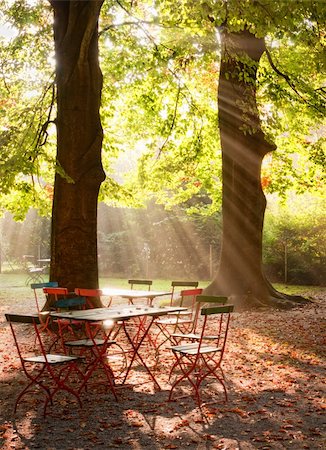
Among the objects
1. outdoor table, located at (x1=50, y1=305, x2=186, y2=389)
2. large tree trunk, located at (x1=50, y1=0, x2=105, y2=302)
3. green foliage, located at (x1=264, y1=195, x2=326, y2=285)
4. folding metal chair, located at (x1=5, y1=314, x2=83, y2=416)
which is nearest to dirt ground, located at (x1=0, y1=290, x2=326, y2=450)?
folding metal chair, located at (x1=5, y1=314, x2=83, y2=416)

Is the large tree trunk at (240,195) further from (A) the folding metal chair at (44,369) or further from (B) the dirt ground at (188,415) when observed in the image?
(A) the folding metal chair at (44,369)

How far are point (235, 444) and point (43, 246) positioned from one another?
3147 centimetres

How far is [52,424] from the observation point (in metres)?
6.40

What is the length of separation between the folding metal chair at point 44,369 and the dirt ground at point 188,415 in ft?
0.56

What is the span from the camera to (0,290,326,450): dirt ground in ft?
19.2

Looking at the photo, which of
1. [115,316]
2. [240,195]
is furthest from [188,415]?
[240,195]

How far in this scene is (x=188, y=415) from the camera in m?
6.72

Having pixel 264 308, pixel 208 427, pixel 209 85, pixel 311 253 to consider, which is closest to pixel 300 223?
pixel 311 253

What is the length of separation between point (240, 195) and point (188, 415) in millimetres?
11322

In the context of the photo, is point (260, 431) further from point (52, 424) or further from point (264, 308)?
point (264, 308)

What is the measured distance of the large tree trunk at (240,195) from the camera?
17.2m

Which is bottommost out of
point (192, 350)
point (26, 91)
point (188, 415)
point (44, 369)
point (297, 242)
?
point (188, 415)

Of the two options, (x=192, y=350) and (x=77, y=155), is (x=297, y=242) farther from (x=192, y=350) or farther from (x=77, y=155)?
(x=192, y=350)

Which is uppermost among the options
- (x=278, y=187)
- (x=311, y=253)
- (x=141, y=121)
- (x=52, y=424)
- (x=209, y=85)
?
(x=209, y=85)
